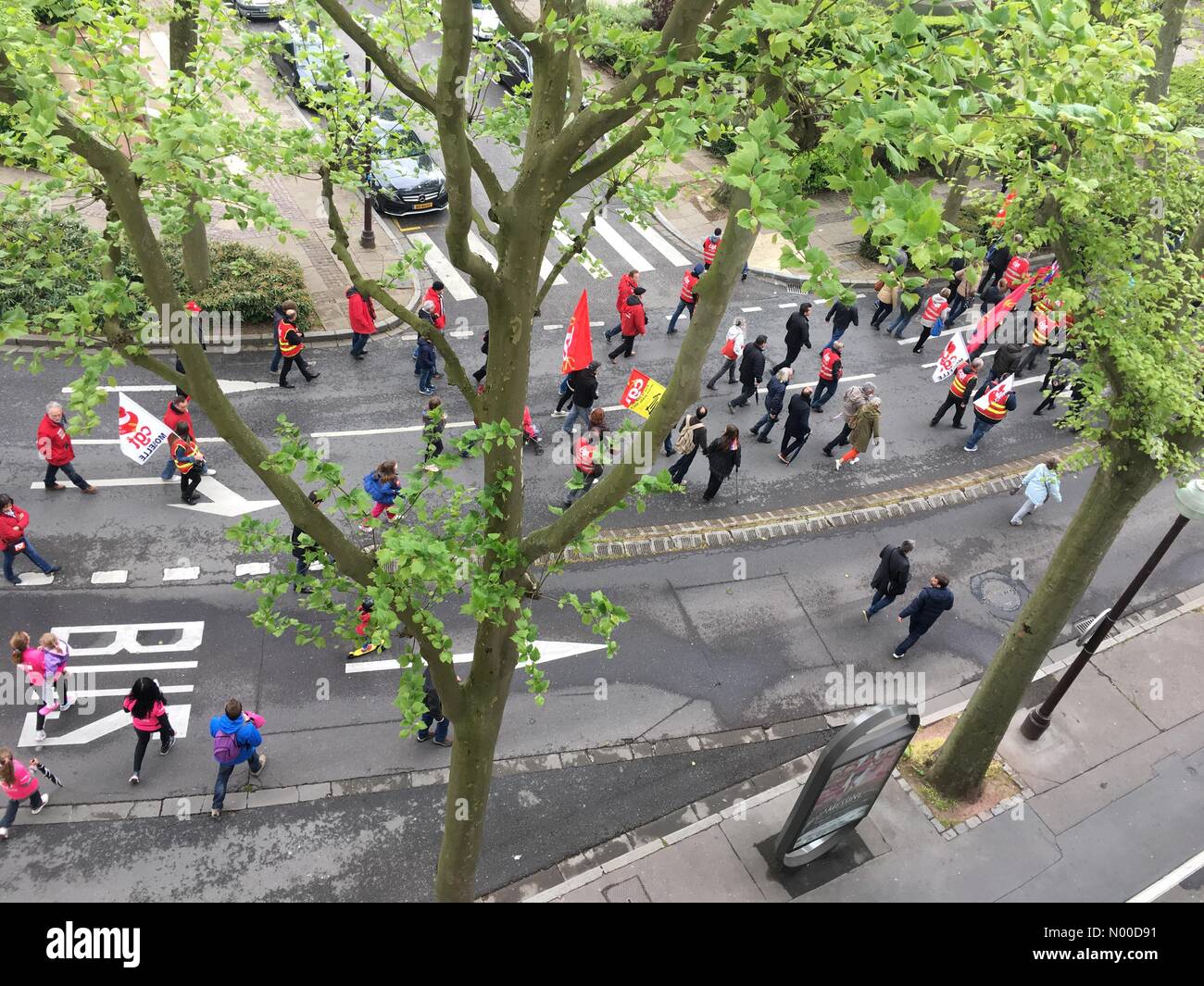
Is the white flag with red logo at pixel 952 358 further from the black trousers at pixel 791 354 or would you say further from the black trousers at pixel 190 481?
the black trousers at pixel 190 481

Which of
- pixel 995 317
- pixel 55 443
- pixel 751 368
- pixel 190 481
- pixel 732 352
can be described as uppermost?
pixel 995 317

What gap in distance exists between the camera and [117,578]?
1181cm

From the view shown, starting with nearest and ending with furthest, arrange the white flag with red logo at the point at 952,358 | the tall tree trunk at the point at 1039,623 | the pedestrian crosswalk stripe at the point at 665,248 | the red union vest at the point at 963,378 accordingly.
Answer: the tall tree trunk at the point at 1039,623 < the white flag with red logo at the point at 952,358 < the red union vest at the point at 963,378 < the pedestrian crosswalk stripe at the point at 665,248

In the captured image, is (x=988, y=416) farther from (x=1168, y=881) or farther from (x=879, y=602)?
(x=1168, y=881)

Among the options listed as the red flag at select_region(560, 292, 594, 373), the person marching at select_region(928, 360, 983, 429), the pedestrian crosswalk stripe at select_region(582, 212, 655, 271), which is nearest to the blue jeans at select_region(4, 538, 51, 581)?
the red flag at select_region(560, 292, 594, 373)

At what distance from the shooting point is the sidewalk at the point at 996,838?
9.55 metres

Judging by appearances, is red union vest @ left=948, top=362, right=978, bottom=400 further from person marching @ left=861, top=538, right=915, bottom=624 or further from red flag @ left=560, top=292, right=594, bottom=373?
red flag @ left=560, top=292, right=594, bottom=373

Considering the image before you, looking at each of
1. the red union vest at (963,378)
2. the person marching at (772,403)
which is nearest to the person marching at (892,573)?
the person marching at (772,403)

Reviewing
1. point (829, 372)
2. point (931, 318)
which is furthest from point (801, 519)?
point (931, 318)

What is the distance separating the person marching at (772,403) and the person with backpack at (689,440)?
1582mm

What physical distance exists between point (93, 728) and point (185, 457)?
12.7ft

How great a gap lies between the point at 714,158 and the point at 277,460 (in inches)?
837

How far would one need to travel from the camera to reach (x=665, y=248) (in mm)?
21469

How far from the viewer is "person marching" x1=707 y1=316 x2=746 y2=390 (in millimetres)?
15961
